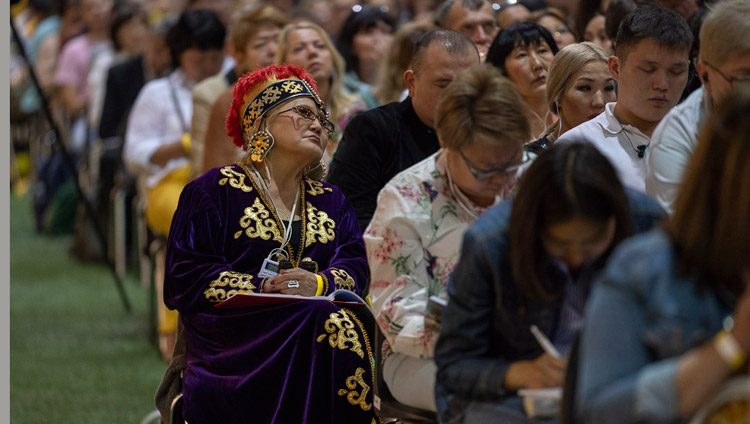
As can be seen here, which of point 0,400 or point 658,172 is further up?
point 658,172

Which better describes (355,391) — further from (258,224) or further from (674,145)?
(674,145)

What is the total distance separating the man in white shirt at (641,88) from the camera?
3607 mm

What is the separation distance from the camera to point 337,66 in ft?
18.5

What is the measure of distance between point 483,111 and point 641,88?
909 mm

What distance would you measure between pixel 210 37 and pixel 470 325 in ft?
14.6

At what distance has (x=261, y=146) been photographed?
4.06 metres

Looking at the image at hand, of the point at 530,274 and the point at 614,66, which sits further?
the point at 614,66

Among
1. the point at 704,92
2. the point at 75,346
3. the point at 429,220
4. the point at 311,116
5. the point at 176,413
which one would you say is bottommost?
the point at 75,346

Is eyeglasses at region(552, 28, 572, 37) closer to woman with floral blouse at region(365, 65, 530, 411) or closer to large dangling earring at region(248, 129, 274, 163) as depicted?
large dangling earring at region(248, 129, 274, 163)

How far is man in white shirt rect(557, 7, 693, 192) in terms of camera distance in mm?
3607

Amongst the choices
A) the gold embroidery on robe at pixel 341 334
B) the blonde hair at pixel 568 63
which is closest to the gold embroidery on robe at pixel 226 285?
the gold embroidery on robe at pixel 341 334

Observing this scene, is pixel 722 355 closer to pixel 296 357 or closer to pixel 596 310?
pixel 596 310

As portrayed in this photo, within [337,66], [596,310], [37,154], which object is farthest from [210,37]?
[37,154]

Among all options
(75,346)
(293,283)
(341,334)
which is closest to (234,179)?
(293,283)
